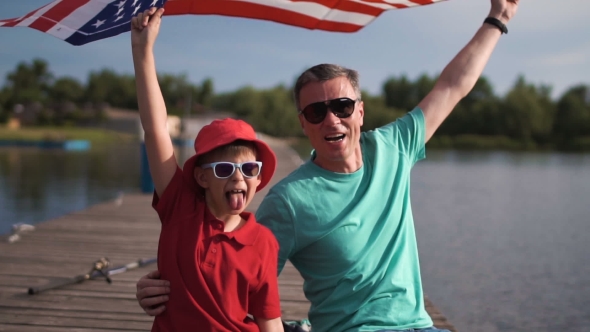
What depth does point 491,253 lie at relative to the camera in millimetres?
9750

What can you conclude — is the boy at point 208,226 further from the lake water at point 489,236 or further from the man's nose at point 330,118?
the lake water at point 489,236

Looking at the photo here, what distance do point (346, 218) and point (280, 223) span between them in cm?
24

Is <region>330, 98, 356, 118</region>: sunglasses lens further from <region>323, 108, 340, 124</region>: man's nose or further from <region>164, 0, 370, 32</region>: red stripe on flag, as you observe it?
<region>164, 0, 370, 32</region>: red stripe on flag

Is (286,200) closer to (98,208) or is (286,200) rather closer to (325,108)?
(325,108)

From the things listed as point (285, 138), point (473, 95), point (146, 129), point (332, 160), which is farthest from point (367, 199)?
point (285, 138)

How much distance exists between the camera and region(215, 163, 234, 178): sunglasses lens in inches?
75.0

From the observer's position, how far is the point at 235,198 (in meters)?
1.92

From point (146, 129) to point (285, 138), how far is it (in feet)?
338

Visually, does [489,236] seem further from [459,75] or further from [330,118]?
[330,118]

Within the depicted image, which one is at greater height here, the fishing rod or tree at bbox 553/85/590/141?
tree at bbox 553/85/590/141

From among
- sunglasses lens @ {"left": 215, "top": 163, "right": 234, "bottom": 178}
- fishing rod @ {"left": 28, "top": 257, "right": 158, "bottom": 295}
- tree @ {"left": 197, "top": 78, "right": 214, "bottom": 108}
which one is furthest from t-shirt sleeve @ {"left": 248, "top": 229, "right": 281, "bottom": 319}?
tree @ {"left": 197, "top": 78, "right": 214, "bottom": 108}

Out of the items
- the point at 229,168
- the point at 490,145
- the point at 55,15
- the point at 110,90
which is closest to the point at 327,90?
the point at 229,168

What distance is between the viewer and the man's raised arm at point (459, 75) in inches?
97.7

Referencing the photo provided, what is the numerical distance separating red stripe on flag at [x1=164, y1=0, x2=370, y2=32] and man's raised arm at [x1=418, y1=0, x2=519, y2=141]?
2.44 feet
